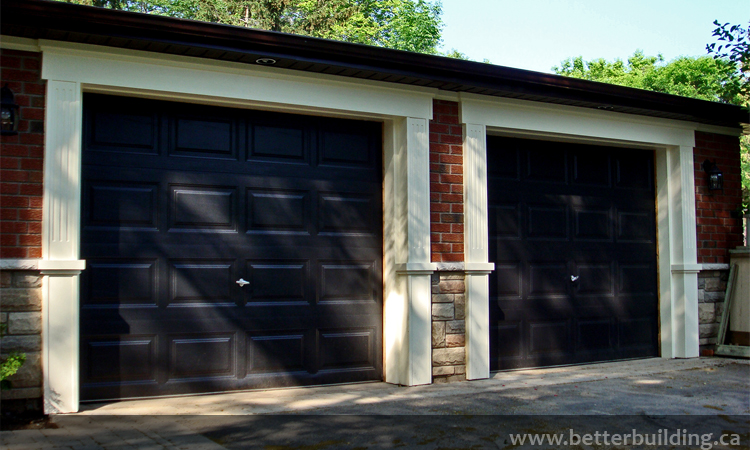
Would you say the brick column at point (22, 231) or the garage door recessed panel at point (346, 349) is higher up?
the brick column at point (22, 231)

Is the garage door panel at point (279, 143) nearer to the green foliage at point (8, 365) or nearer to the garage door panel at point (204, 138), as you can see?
the garage door panel at point (204, 138)

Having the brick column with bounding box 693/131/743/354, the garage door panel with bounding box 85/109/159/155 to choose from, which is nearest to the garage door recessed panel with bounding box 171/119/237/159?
the garage door panel with bounding box 85/109/159/155

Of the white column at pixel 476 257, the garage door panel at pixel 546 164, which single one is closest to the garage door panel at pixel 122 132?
the white column at pixel 476 257

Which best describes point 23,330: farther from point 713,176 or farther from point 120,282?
point 713,176

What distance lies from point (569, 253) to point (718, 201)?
2411mm

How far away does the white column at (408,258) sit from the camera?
20.4 ft

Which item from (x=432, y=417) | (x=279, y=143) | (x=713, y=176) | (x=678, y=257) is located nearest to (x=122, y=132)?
(x=279, y=143)

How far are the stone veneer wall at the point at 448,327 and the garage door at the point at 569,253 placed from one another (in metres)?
0.62

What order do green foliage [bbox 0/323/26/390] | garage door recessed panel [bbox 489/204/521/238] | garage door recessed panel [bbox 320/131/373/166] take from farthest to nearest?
garage door recessed panel [bbox 489/204/521/238], garage door recessed panel [bbox 320/131/373/166], green foliage [bbox 0/323/26/390]

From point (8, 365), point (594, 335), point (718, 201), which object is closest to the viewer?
point (8, 365)

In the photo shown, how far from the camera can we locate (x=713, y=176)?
816cm

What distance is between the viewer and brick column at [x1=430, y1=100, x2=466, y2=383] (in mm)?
6414

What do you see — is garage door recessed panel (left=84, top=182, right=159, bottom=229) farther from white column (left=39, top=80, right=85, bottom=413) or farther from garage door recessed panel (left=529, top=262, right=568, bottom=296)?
garage door recessed panel (left=529, top=262, right=568, bottom=296)

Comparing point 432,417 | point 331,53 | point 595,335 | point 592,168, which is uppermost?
point 331,53
